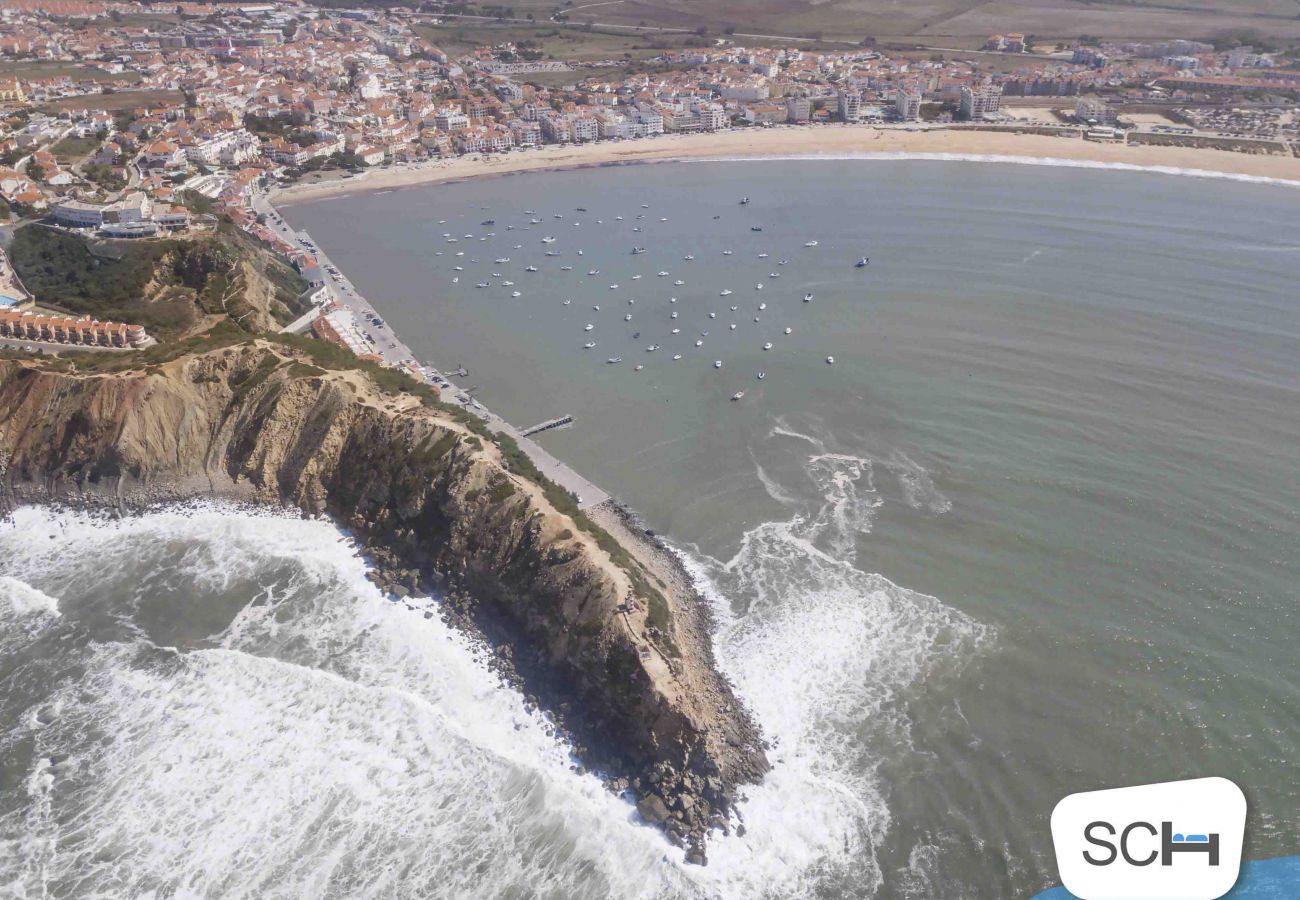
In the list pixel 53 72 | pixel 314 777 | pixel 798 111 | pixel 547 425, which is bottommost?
pixel 314 777

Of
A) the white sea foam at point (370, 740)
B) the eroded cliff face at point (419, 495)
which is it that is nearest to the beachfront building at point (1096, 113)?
the white sea foam at point (370, 740)

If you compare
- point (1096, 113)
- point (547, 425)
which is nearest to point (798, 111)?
point (1096, 113)

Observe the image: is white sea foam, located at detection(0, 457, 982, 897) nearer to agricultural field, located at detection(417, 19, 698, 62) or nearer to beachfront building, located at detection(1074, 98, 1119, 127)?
beachfront building, located at detection(1074, 98, 1119, 127)

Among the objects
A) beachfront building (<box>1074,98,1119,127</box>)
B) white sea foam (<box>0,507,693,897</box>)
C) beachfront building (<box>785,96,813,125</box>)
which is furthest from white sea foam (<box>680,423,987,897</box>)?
beachfront building (<box>1074,98,1119,127</box>)

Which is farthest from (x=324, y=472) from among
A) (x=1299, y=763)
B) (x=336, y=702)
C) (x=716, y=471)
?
(x=1299, y=763)

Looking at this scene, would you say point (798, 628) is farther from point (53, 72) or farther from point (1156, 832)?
point (53, 72)
